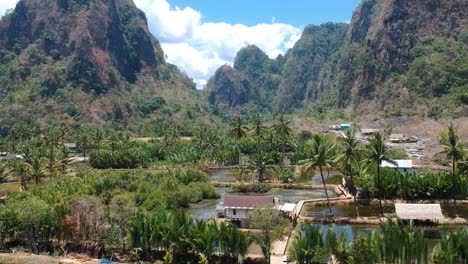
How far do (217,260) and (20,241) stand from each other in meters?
21.0

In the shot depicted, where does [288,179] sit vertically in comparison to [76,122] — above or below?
below

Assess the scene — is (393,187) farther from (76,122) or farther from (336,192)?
(76,122)

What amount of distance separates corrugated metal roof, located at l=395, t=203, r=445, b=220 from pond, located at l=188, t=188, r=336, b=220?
20.6m

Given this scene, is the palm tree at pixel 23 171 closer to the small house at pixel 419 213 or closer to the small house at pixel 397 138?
the small house at pixel 419 213

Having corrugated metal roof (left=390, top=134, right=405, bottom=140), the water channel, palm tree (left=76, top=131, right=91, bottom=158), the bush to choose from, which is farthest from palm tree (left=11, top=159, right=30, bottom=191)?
corrugated metal roof (left=390, top=134, right=405, bottom=140)

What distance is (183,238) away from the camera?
147 ft

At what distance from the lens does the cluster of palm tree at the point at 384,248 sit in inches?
1550

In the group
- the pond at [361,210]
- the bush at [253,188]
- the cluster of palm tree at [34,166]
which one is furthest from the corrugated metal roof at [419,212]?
the cluster of palm tree at [34,166]

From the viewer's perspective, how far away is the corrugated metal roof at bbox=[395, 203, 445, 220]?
181 feet

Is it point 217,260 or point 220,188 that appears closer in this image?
point 217,260

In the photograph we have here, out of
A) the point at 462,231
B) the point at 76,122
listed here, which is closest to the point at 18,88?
the point at 76,122

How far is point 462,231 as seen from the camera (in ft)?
132

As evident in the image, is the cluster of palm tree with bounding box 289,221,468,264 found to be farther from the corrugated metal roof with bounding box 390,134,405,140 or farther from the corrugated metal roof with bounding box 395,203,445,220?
the corrugated metal roof with bounding box 390,134,405,140

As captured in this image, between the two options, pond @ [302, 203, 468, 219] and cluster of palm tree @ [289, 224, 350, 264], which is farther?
pond @ [302, 203, 468, 219]
